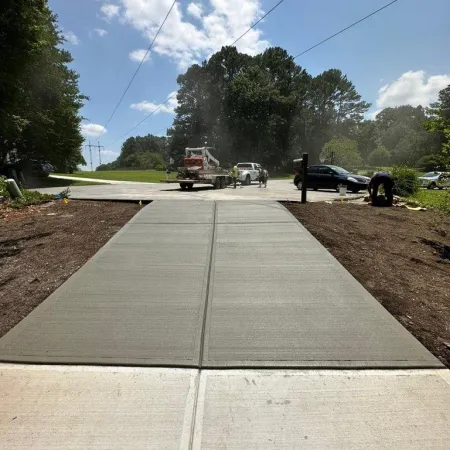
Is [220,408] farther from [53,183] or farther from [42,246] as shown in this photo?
[53,183]

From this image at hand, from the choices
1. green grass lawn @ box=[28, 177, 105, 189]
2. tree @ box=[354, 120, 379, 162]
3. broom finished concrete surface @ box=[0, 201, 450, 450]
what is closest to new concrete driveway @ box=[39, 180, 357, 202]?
broom finished concrete surface @ box=[0, 201, 450, 450]

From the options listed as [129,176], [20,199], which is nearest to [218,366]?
[20,199]

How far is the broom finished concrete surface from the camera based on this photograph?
89.1 inches

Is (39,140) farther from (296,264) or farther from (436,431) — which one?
(436,431)

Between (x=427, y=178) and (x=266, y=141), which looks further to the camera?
(x=266, y=141)

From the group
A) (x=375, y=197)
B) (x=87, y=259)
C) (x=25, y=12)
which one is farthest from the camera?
(x=25, y=12)

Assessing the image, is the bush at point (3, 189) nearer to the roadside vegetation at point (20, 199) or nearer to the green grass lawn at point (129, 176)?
the roadside vegetation at point (20, 199)

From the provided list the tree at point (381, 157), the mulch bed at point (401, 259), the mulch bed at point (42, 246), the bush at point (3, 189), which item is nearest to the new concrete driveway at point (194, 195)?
the bush at point (3, 189)

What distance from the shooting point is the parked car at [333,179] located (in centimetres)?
2008

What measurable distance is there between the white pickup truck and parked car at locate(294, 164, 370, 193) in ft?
20.9

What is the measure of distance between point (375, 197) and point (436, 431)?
1245 cm

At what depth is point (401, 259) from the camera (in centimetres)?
606

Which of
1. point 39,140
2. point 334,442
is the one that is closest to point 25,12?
point 39,140

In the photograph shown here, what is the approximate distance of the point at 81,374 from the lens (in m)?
2.83
